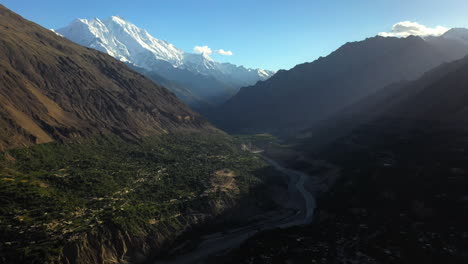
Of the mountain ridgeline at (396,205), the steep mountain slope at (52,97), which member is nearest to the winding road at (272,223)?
the mountain ridgeline at (396,205)

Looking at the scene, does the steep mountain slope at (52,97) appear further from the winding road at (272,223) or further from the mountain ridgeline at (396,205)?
the mountain ridgeline at (396,205)

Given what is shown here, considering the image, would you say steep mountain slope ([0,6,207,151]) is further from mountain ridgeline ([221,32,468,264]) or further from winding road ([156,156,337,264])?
mountain ridgeline ([221,32,468,264])

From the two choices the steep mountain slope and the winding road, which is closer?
the winding road

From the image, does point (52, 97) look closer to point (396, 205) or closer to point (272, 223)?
point (272, 223)

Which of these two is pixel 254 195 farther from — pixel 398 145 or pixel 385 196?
pixel 398 145

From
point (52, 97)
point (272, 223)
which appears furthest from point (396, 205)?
point (52, 97)

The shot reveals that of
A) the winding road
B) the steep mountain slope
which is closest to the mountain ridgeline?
the winding road
